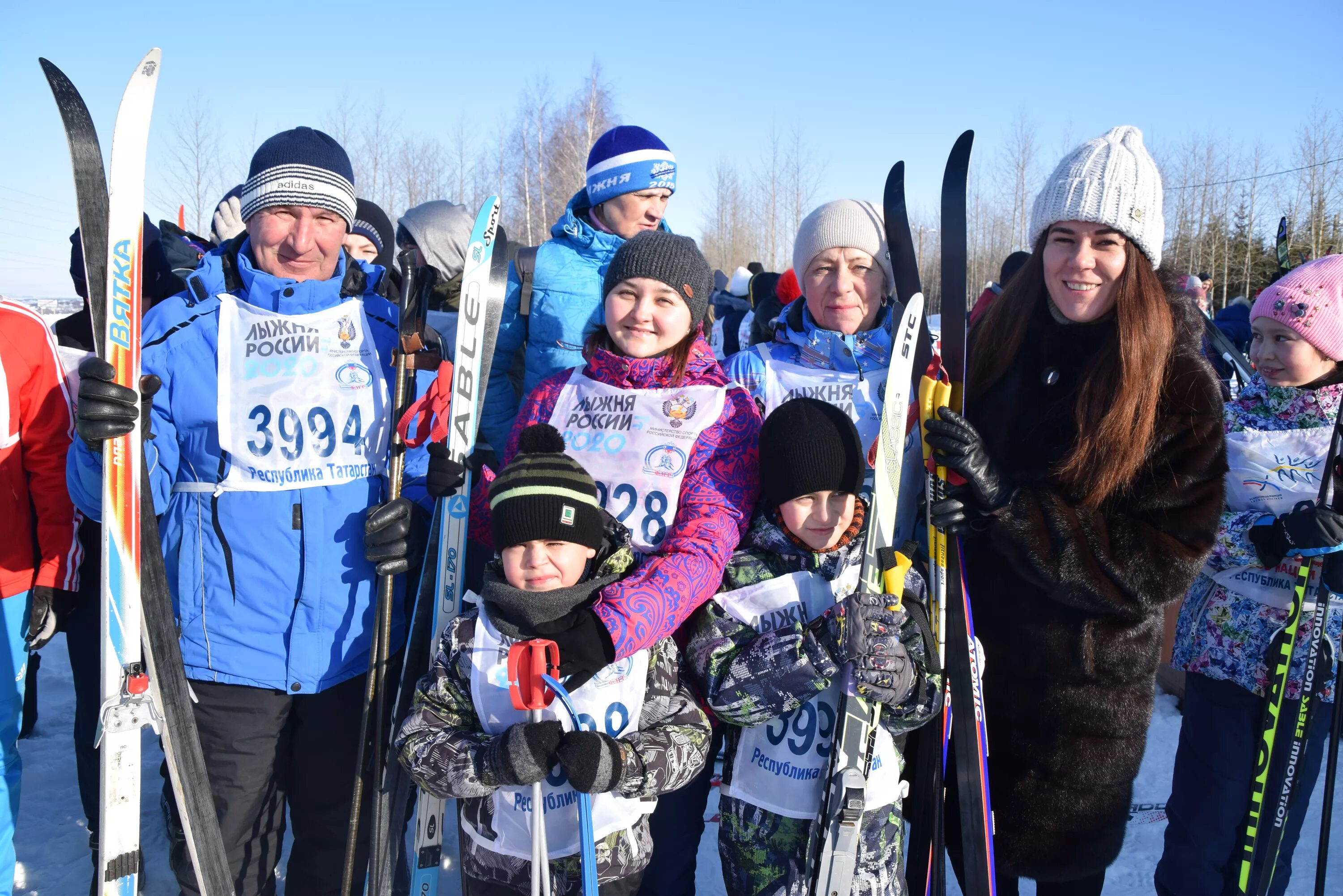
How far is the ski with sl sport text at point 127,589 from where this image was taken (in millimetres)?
2105

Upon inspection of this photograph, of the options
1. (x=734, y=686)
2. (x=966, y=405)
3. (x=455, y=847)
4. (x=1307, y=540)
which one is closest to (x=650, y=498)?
(x=734, y=686)

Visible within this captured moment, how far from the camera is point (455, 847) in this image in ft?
10.9

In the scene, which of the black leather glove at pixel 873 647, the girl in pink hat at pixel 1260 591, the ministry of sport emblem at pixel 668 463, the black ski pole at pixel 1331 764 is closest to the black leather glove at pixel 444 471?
the ministry of sport emblem at pixel 668 463

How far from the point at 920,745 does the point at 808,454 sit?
89 centimetres

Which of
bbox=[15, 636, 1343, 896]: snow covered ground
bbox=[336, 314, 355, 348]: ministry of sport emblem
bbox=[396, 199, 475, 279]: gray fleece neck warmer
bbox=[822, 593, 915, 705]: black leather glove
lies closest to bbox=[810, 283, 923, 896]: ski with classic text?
bbox=[822, 593, 915, 705]: black leather glove

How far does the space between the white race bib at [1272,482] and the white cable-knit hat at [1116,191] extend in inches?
32.5

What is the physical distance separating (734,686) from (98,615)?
265cm

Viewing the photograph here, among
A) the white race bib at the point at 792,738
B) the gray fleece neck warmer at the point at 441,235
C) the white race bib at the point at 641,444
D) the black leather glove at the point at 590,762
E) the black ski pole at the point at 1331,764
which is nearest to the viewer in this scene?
the black leather glove at the point at 590,762

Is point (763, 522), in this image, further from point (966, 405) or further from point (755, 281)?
point (755, 281)

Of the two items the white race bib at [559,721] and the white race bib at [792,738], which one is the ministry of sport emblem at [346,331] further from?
the white race bib at [792,738]

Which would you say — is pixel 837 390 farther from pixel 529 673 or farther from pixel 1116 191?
pixel 529 673

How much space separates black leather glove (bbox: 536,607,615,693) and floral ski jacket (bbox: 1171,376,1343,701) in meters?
1.88

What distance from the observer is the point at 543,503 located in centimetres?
187

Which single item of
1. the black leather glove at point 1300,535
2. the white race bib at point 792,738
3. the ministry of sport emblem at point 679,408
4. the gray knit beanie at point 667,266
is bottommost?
the white race bib at point 792,738
